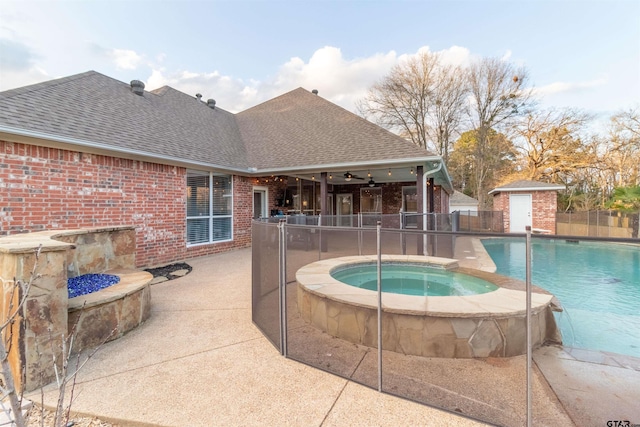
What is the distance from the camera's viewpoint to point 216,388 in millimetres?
2490

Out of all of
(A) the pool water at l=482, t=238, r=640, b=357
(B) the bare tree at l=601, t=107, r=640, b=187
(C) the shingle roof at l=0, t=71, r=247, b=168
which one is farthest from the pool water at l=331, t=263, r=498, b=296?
(B) the bare tree at l=601, t=107, r=640, b=187

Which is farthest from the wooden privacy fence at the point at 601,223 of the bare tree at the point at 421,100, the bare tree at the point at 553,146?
the bare tree at the point at 421,100

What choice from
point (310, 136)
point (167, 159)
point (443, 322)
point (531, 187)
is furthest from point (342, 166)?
point (531, 187)

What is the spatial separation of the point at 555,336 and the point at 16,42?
16387 mm

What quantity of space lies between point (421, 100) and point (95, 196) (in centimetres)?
2201

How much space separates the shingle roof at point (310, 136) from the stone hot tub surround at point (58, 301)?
621 cm

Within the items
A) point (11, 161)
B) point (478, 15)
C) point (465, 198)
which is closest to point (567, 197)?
point (465, 198)

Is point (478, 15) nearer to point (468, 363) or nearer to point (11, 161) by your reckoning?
point (468, 363)

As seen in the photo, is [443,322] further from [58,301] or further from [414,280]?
[58,301]

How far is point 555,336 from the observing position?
10.6 ft

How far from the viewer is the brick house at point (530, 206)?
48.4 feet

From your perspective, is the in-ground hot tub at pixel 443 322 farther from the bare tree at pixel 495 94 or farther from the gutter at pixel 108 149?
the bare tree at pixel 495 94

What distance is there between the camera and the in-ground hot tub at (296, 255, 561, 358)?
3000 mm

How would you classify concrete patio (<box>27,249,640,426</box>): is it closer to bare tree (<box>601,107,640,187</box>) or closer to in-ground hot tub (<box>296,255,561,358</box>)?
in-ground hot tub (<box>296,255,561,358</box>)
